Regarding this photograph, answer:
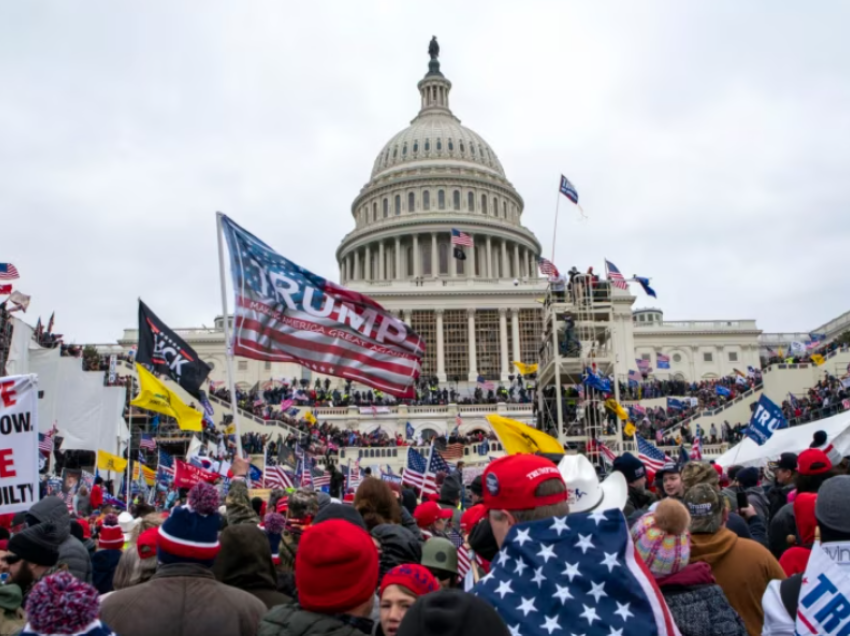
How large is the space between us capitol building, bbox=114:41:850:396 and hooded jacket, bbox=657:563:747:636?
214ft

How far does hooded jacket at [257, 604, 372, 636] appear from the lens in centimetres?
368

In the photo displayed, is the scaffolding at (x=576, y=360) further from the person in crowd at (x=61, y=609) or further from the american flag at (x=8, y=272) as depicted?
the person in crowd at (x=61, y=609)

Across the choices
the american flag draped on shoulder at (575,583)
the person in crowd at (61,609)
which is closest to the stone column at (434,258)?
the american flag draped on shoulder at (575,583)

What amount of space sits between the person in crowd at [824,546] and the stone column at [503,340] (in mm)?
67726

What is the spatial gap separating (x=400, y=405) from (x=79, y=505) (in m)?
39.4

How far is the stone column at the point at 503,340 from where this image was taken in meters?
73.2

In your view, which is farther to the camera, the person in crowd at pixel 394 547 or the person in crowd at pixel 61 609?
the person in crowd at pixel 394 547

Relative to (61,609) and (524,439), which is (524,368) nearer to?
(524,439)

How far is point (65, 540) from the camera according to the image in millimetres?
6180

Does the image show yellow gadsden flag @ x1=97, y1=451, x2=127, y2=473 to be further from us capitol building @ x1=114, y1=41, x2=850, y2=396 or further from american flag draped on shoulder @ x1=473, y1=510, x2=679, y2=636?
us capitol building @ x1=114, y1=41, x2=850, y2=396

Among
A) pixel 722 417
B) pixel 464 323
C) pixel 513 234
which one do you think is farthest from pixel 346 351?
pixel 513 234

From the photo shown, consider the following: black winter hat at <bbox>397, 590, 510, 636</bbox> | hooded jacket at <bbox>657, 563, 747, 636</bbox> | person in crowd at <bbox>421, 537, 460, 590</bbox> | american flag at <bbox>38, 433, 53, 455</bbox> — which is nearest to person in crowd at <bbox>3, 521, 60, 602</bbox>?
person in crowd at <bbox>421, 537, 460, 590</bbox>

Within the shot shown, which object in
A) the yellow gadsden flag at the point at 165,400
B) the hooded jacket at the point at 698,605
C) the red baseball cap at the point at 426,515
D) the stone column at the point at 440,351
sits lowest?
the hooded jacket at the point at 698,605

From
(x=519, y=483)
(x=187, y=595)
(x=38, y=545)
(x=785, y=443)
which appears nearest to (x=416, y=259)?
(x=785, y=443)
